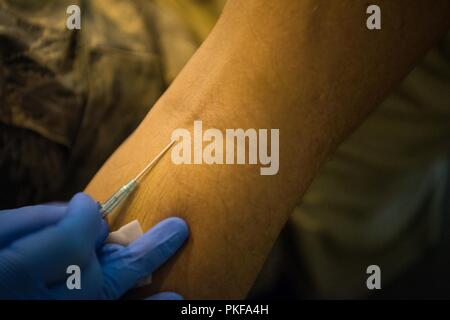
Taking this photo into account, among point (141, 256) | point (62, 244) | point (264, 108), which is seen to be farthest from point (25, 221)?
point (264, 108)

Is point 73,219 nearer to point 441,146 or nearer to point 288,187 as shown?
point 288,187

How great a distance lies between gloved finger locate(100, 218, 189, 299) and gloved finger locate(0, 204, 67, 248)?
0.35 ft

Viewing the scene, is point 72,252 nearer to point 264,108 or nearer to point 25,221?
A: point 25,221

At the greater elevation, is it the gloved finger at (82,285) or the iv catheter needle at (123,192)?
the iv catheter needle at (123,192)

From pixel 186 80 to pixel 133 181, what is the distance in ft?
0.63

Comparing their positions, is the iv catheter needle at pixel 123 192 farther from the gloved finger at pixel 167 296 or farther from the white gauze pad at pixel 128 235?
the gloved finger at pixel 167 296

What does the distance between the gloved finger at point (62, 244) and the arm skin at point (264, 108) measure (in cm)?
5

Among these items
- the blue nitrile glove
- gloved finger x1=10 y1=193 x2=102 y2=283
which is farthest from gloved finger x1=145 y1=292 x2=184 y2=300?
gloved finger x1=10 y1=193 x2=102 y2=283

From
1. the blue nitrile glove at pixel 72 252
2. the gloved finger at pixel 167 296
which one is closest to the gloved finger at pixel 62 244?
the blue nitrile glove at pixel 72 252

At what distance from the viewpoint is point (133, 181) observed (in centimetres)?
77

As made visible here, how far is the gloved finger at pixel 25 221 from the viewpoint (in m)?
0.74

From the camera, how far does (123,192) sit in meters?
0.76
